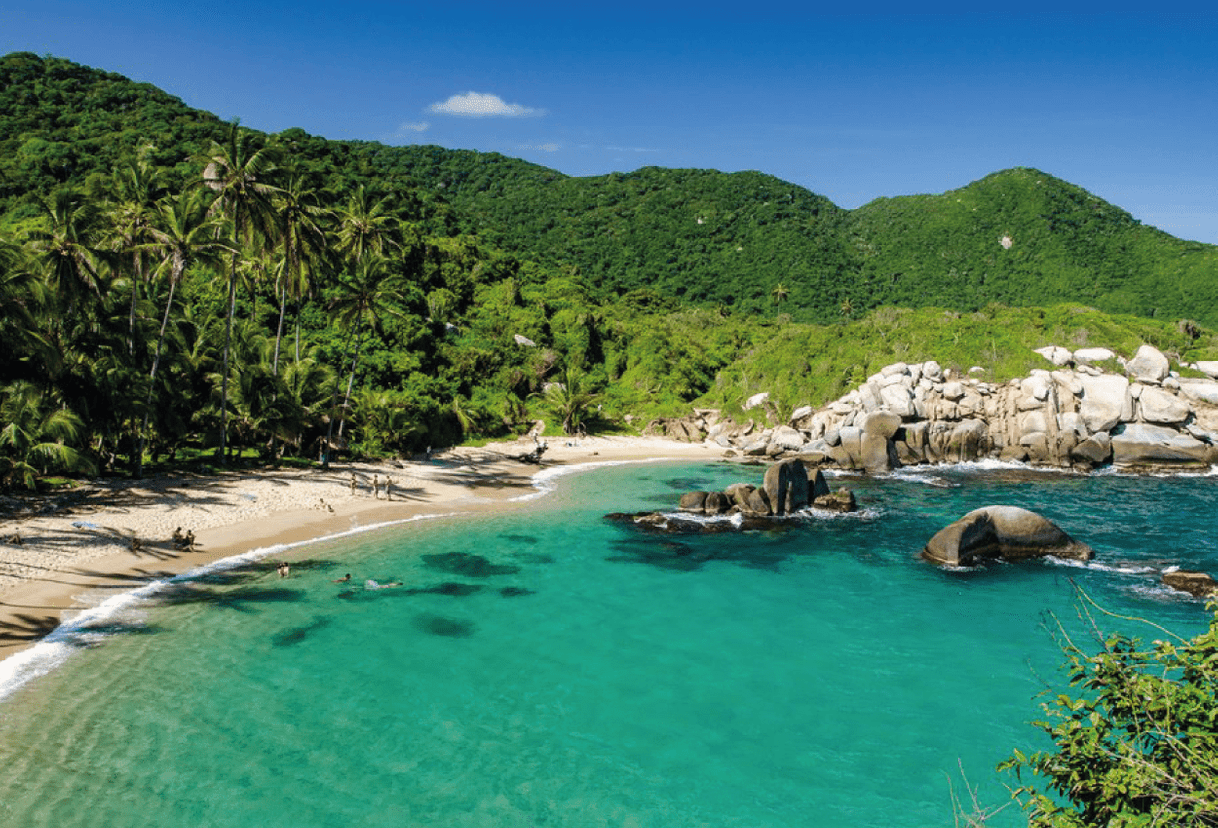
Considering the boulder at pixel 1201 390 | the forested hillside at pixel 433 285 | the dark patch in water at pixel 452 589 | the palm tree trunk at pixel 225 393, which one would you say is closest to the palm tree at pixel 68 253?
the forested hillside at pixel 433 285

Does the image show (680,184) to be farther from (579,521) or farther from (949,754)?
(949,754)

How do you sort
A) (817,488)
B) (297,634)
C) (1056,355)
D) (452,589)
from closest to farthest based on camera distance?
(297,634) < (452,589) < (817,488) < (1056,355)

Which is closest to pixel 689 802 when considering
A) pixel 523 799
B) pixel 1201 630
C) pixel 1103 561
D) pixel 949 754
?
pixel 523 799

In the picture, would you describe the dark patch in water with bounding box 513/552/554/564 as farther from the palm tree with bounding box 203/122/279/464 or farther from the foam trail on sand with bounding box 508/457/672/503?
the palm tree with bounding box 203/122/279/464

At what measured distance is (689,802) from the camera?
12.9m

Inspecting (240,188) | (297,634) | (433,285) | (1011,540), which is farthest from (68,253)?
(433,285)

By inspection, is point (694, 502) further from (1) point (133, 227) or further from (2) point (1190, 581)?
(1) point (133, 227)

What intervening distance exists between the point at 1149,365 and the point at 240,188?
65.3 m

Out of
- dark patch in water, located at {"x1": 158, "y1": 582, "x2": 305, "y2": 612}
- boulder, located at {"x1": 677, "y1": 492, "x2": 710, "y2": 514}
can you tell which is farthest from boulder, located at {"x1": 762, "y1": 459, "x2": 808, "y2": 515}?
dark patch in water, located at {"x1": 158, "y1": 582, "x2": 305, "y2": 612}

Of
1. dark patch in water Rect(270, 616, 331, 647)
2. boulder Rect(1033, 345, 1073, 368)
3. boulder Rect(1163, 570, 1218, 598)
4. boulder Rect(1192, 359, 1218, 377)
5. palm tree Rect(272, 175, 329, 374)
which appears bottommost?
boulder Rect(1163, 570, 1218, 598)

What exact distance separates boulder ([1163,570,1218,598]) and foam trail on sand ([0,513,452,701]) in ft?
112

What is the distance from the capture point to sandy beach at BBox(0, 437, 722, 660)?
66.2 feet

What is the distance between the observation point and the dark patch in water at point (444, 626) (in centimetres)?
2006

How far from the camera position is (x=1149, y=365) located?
5359cm
